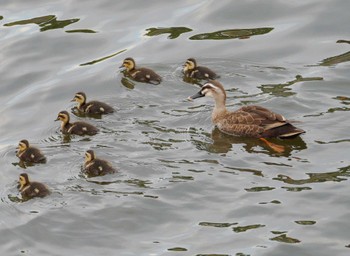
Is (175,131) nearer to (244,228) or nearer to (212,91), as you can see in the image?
(212,91)

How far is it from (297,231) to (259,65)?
464 cm

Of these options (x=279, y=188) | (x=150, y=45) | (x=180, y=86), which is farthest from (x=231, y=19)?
(x=279, y=188)

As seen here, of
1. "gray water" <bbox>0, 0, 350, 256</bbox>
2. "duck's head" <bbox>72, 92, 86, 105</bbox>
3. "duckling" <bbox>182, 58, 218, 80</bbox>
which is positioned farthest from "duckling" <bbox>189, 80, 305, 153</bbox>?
"duck's head" <bbox>72, 92, 86, 105</bbox>

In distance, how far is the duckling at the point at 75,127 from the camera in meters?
12.7

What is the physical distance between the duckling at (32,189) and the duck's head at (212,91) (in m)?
2.82

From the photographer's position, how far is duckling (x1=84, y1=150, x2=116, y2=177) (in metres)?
11.4

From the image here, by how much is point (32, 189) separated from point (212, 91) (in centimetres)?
300

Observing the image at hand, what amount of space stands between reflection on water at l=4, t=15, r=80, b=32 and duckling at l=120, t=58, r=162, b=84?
8.09ft

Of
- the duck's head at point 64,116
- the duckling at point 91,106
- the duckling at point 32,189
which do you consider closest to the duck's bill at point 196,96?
the duckling at point 91,106

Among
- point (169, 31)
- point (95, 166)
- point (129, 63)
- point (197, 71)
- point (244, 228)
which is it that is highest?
point (169, 31)

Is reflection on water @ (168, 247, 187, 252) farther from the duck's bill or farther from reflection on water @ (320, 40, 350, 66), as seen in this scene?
reflection on water @ (320, 40, 350, 66)

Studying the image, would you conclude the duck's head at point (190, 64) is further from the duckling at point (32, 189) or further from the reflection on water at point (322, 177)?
the duckling at point (32, 189)

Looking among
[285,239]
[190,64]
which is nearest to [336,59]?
[190,64]

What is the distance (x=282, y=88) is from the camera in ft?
44.3
